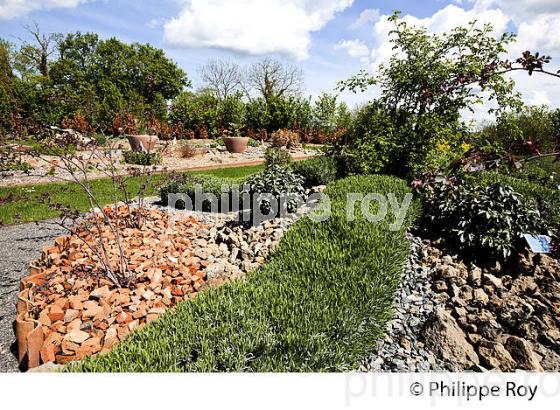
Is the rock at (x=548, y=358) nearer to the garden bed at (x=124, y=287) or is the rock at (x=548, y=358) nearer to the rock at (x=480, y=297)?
the rock at (x=480, y=297)

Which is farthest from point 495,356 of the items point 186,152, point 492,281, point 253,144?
point 253,144

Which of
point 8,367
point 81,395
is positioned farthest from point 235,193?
point 81,395

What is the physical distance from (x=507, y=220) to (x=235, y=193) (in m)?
3.78

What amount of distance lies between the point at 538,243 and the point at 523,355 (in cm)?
164

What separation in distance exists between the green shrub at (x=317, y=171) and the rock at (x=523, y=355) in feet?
15.7

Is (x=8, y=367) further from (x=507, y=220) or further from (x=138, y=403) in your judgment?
(x=507, y=220)

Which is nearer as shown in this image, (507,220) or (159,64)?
(507,220)

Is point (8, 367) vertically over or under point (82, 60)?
under

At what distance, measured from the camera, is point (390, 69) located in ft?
24.7

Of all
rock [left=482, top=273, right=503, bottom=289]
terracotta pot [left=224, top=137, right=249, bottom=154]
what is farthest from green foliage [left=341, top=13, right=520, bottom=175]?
terracotta pot [left=224, top=137, right=249, bottom=154]

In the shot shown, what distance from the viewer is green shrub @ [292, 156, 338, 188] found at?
6965 millimetres

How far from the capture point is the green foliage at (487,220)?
375 centimetres

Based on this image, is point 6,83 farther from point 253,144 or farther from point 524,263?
point 524,263

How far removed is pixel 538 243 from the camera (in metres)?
3.50
